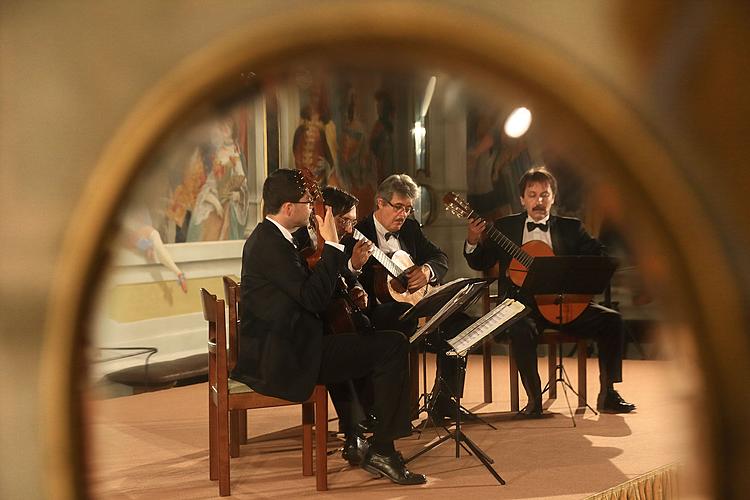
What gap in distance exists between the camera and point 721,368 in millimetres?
439

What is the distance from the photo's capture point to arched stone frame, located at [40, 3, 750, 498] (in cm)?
43

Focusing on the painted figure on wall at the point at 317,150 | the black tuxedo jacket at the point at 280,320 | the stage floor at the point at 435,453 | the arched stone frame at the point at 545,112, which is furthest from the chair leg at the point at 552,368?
the arched stone frame at the point at 545,112

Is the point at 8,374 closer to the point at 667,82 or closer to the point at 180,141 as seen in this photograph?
the point at 180,141

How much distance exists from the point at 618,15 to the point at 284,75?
0.22m

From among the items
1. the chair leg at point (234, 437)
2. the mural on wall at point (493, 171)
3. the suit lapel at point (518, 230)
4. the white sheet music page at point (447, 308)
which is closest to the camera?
the white sheet music page at point (447, 308)

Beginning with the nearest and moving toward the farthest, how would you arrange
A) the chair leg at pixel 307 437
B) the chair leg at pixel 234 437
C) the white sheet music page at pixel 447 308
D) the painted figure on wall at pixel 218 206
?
the white sheet music page at pixel 447 308
the chair leg at pixel 307 437
the chair leg at pixel 234 437
the painted figure on wall at pixel 218 206

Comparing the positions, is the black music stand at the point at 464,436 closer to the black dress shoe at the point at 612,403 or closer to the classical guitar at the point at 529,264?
the classical guitar at the point at 529,264

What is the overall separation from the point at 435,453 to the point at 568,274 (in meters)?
0.72

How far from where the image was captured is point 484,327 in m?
1.89

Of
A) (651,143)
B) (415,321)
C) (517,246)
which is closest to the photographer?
(651,143)

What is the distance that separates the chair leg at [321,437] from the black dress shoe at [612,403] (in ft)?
4.24

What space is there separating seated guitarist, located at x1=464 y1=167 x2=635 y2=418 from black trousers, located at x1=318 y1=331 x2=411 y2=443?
0.80 m

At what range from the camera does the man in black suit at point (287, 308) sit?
1.79m

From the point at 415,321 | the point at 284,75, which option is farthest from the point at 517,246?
the point at 284,75
